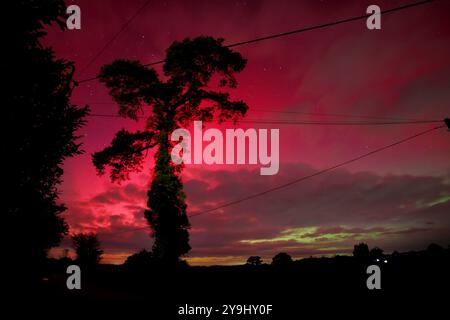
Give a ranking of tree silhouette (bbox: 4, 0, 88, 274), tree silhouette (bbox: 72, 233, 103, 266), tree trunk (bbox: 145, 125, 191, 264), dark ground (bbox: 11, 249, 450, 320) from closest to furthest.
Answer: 1. dark ground (bbox: 11, 249, 450, 320)
2. tree silhouette (bbox: 4, 0, 88, 274)
3. tree trunk (bbox: 145, 125, 191, 264)
4. tree silhouette (bbox: 72, 233, 103, 266)

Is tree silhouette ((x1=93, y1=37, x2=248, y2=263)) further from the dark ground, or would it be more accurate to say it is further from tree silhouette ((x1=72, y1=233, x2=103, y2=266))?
tree silhouette ((x1=72, y1=233, x2=103, y2=266))

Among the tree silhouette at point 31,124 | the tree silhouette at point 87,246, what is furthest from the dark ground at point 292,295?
the tree silhouette at point 87,246

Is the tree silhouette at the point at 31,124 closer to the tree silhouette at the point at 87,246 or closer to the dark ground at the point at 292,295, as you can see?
the dark ground at the point at 292,295

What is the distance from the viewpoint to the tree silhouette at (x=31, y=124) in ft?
29.0

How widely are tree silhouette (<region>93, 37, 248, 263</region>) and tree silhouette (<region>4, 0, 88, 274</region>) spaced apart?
260 inches

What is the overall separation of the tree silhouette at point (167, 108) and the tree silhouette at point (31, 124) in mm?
6595

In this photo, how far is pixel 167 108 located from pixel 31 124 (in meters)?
8.61

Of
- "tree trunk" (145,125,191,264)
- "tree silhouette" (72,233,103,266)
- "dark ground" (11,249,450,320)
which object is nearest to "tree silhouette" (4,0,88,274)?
"dark ground" (11,249,450,320)

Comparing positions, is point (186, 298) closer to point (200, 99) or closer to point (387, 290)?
point (387, 290)

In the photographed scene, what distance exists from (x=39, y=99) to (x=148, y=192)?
8.26 m

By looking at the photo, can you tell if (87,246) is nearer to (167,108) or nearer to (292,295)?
(167,108)

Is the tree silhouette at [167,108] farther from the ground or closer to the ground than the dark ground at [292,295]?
farther from the ground

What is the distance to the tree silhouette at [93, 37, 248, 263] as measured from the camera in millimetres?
16484
